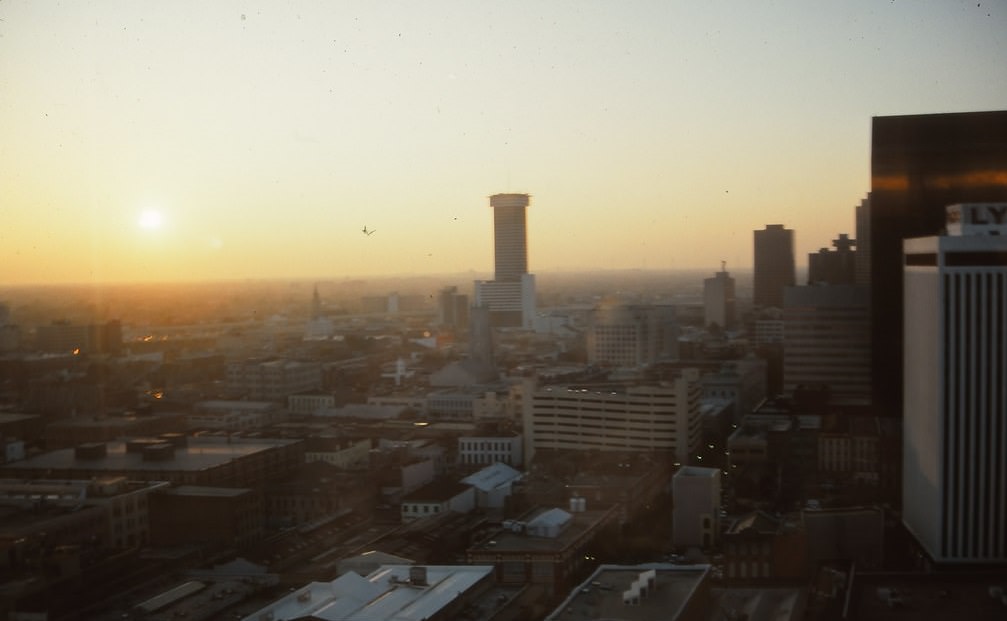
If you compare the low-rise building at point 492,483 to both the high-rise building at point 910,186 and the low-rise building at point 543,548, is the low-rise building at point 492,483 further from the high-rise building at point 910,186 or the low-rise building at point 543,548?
the high-rise building at point 910,186

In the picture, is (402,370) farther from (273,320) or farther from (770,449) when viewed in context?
(770,449)

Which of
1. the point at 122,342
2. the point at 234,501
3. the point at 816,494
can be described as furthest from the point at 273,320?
the point at 816,494

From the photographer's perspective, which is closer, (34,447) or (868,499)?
(868,499)

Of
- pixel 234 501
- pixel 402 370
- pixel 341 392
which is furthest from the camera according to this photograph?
pixel 402 370

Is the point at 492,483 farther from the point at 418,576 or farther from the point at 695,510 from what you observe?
the point at 418,576

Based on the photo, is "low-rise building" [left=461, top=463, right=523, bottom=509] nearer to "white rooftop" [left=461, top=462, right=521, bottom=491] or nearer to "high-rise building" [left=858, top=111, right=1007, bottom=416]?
"white rooftop" [left=461, top=462, right=521, bottom=491]

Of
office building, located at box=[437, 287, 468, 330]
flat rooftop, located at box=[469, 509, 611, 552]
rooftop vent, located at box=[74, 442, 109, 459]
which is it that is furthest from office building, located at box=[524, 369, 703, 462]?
office building, located at box=[437, 287, 468, 330]

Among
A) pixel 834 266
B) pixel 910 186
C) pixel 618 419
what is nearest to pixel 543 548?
pixel 618 419
